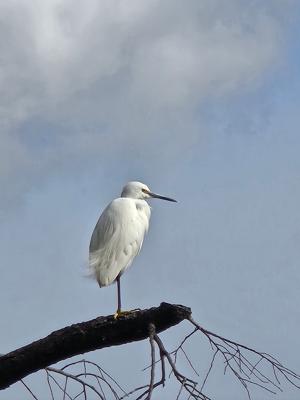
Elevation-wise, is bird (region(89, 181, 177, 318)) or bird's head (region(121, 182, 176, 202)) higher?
bird's head (region(121, 182, 176, 202))

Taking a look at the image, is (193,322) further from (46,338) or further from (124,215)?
(124,215)

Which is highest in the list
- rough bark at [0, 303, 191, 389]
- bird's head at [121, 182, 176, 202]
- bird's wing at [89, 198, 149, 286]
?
bird's head at [121, 182, 176, 202]

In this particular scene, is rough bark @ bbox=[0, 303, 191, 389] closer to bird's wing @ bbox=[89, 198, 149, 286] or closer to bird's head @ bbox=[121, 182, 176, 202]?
bird's wing @ bbox=[89, 198, 149, 286]

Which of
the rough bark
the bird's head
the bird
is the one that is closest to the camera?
the rough bark

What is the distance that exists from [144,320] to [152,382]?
23.4 inches

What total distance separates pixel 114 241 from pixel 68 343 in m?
3.72

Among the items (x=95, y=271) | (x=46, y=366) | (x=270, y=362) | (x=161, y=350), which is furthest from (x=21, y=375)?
(x=95, y=271)

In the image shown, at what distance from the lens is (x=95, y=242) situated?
838 centimetres

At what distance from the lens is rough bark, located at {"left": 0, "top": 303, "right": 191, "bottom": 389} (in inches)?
179

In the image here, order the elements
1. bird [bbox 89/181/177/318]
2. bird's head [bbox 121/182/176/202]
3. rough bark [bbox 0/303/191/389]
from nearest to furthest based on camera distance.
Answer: rough bark [bbox 0/303/191/389] < bird [bbox 89/181/177/318] < bird's head [bbox 121/182/176/202]

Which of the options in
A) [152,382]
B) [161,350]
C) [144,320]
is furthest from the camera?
[144,320]

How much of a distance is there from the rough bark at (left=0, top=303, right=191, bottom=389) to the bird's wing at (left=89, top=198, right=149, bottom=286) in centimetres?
343

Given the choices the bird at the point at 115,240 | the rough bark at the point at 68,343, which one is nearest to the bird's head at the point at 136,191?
the bird at the point at 115,240

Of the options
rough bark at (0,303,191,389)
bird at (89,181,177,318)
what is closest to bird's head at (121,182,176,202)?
bird at (89,181,177,318)
